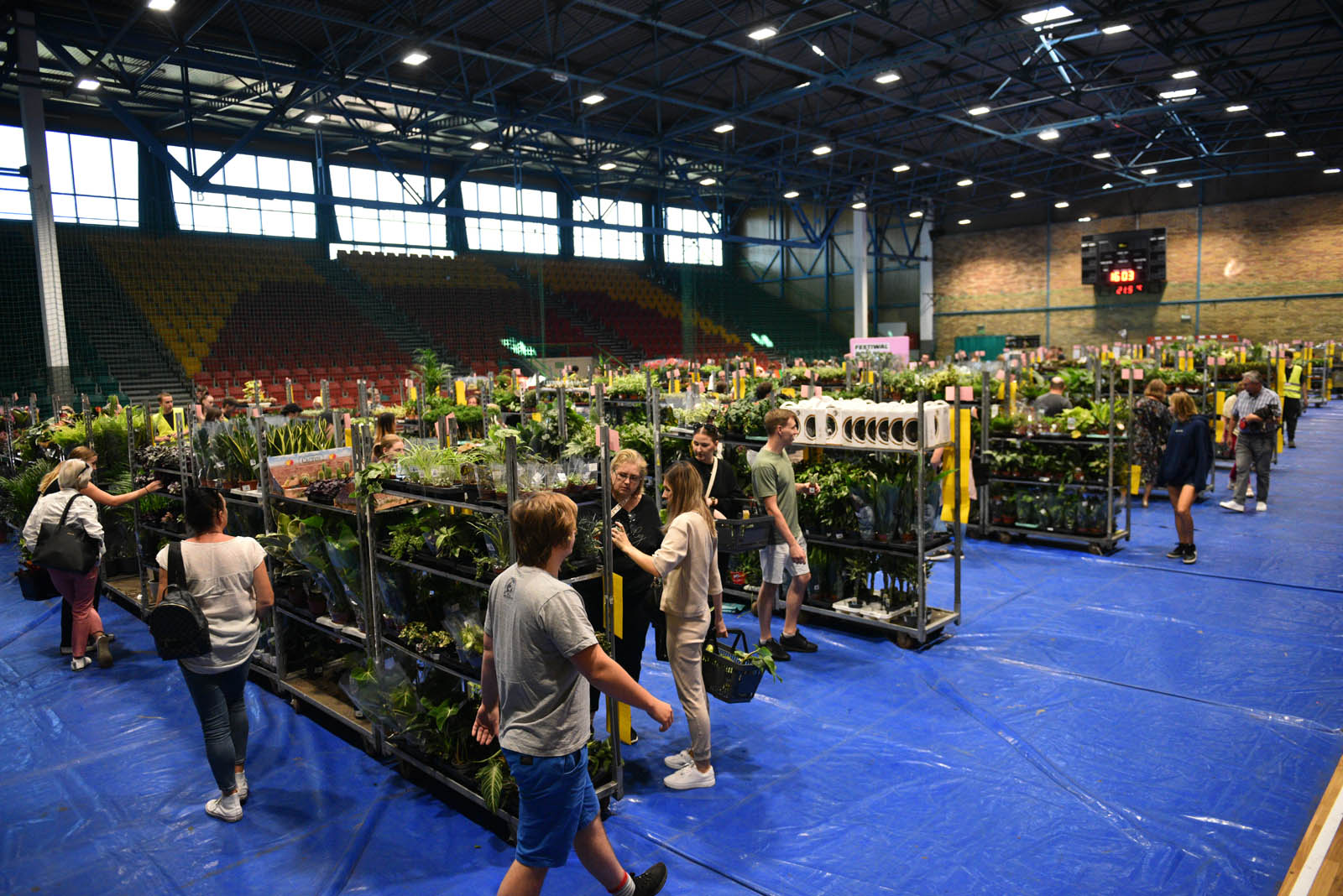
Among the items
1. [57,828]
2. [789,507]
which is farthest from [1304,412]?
[57,828]

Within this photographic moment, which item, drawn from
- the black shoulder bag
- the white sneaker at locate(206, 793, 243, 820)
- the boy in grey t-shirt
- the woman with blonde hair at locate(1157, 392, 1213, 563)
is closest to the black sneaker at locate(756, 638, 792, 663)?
the boy in grey t-shirt

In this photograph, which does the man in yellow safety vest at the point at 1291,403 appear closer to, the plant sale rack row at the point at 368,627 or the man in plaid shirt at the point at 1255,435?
the man in plaid shirt at the point at 1255,435

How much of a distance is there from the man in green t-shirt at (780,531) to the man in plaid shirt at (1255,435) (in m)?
6.62

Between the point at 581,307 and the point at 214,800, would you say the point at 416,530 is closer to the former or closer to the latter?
the point at 214,800

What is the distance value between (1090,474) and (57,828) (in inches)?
314

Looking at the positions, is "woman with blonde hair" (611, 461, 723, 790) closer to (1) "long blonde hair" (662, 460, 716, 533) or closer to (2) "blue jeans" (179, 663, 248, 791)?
(1) "long blonde hair" (662, 460, 716, 533)

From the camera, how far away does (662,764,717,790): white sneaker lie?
3.81m

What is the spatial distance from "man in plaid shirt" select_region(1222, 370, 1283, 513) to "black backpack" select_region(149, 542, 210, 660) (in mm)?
9923

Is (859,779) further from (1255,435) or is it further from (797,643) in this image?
(1255,435)

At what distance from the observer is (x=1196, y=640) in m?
5.43

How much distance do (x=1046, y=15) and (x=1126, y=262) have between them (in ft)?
47.3

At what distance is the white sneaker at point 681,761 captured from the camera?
3.92 m

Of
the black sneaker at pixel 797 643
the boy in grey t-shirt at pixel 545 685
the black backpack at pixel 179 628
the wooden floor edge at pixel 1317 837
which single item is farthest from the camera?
the black sneaker at pixel 797 643

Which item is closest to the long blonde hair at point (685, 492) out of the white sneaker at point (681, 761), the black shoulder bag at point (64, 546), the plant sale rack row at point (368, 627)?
the plant sale rack row at point (368, 627)
